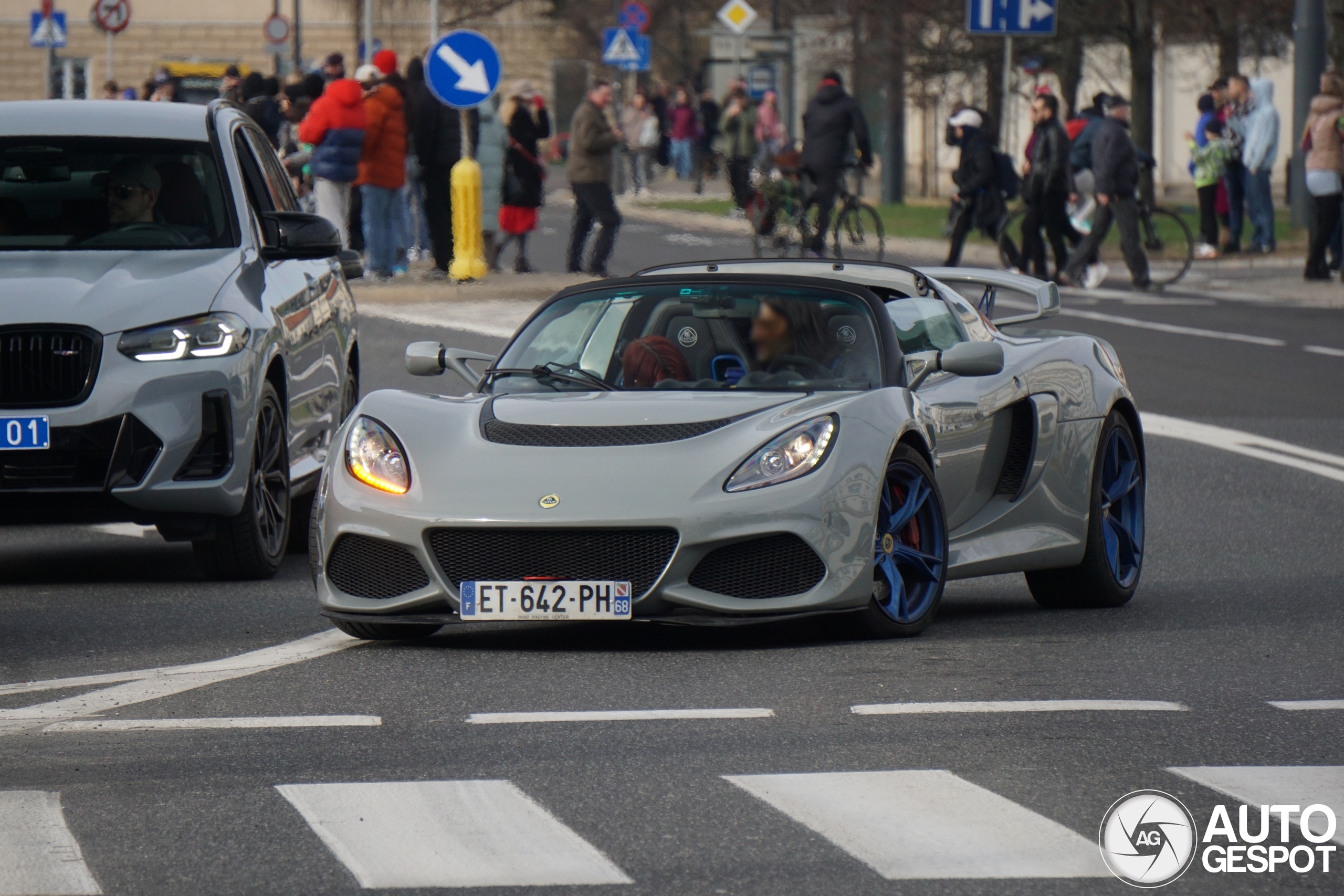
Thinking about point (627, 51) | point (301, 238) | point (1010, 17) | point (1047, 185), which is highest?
point (627, 51)

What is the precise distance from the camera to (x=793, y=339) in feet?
26.4

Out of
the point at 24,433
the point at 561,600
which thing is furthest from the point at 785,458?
the point at 24,433

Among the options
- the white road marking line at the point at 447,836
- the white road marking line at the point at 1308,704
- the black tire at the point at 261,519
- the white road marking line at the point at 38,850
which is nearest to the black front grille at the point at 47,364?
the black tire at the point at 261,519

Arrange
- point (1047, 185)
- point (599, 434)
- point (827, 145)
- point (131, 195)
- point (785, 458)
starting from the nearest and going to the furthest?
point (785, 458) → point (599, 434) → point (131, 195) → point (1047, 185) → point (827, 145)

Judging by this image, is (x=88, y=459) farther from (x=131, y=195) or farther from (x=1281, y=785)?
(x=1281, y=785)

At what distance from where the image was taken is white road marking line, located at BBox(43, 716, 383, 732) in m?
6.23

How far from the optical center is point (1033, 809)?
519cm

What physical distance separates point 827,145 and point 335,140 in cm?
729

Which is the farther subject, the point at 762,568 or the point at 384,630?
the point at 384,630

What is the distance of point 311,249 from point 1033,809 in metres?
5.18

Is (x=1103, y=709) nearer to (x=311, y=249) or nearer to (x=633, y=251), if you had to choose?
(x=311, y=249)

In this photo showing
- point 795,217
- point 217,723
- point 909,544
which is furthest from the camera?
point 795,217

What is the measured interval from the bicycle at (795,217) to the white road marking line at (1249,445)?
38.6ft

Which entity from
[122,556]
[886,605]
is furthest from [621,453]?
[122,556]
